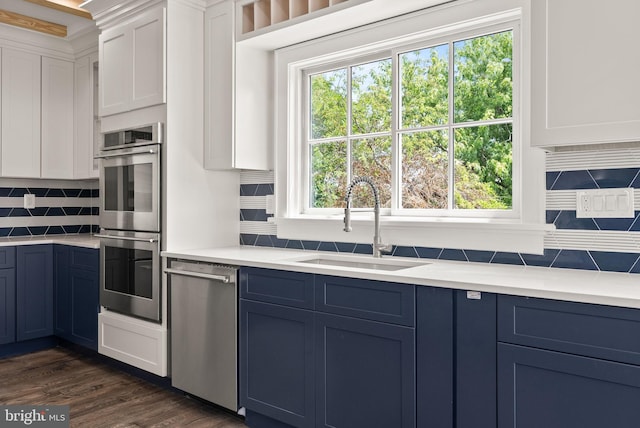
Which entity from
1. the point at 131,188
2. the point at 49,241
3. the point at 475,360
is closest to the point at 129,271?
the point at 131,188

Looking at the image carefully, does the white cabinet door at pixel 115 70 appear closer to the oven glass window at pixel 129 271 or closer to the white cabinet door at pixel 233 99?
the white cabinet door at pixel 233 99

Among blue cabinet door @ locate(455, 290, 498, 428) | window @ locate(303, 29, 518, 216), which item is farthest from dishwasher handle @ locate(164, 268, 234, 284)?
blue cabinet door @ locate(455, 290, 498, 428)

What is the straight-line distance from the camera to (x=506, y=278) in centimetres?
191

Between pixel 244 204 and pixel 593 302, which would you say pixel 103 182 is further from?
pixel 593 302

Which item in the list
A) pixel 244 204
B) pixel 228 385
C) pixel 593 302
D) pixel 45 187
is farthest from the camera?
pixel 45 187

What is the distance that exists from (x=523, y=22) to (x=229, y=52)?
166cm

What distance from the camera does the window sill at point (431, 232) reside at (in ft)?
7.33

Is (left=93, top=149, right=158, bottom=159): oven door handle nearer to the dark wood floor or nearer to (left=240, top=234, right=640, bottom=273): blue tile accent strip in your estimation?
(left=240, top=234, right=640, bottom=273): blue tile accent strip

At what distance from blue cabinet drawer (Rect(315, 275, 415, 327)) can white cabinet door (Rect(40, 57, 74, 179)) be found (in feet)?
10.1

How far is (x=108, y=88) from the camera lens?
3.48 metres

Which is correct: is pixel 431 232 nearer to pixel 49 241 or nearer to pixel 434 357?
pixel 434 357

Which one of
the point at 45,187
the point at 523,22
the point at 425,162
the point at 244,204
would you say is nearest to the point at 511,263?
the point at 425,162

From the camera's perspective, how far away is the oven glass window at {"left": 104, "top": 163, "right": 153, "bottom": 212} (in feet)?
10.3

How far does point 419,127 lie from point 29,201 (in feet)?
11.4
